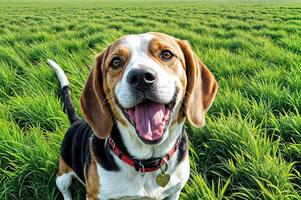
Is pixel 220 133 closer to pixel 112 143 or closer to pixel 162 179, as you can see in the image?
pixel 162 179

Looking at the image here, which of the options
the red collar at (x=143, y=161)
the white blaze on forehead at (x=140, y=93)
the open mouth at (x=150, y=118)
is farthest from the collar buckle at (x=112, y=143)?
the white blaze on forehead at (x=140, y=93)

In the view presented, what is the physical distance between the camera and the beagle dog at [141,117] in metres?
2.22

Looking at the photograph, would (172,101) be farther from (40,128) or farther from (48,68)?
(48,68)

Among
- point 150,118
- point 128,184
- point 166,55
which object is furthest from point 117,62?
point 128,184

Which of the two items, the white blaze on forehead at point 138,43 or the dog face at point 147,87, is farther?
the white blaze on forehead at point 138,43

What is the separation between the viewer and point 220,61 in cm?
549

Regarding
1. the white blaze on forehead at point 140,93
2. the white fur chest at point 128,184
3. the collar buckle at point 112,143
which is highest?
the white blaze on forehead at point 140,93

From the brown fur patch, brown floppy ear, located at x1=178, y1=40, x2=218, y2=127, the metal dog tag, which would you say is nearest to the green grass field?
the brown fur patch

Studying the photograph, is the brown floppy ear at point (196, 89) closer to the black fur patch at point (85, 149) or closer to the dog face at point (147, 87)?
the dog face at point (147, 87)

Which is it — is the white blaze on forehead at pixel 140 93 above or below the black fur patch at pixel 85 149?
above

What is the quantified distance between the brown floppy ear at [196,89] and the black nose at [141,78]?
1.29 ft

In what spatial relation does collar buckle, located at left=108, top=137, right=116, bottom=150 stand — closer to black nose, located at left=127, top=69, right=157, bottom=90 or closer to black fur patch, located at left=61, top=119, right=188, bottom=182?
black fur patch, located at left=61, top=119, right=188, bottom=182

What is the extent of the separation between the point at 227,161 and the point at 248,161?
236 millimetres

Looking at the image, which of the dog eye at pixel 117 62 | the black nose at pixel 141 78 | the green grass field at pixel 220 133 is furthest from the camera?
the green grass field at pixel 220 133
